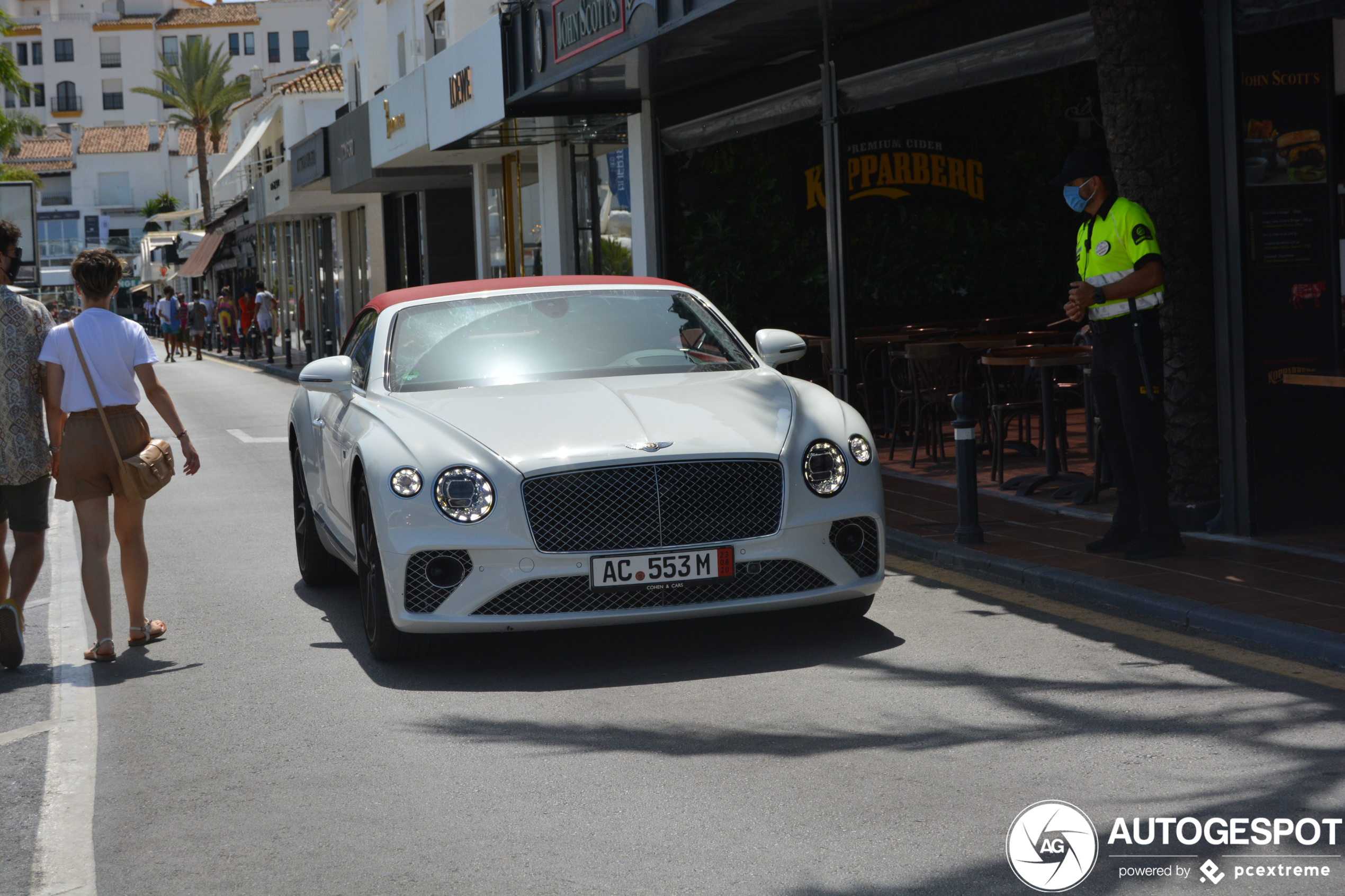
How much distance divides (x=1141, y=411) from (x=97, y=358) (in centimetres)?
480

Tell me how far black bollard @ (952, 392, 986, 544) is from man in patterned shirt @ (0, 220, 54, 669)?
451 cm

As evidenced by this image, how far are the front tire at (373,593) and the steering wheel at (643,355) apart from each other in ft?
4.49

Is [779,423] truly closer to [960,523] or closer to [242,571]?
[960,523]

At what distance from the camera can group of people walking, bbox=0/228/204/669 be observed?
6.76 meters

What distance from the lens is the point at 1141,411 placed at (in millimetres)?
7691

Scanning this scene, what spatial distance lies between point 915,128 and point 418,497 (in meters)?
10.3

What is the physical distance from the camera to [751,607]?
6.18m

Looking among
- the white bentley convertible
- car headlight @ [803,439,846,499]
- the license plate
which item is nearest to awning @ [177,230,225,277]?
the white bentley convertible

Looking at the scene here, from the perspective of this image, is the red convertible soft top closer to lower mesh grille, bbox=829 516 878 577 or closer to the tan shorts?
the tan shorts

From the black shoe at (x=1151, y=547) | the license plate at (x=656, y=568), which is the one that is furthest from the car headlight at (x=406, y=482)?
the black shoe at (x=1151, y=547)

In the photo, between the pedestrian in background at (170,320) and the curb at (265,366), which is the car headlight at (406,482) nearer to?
the curb at (265,366)

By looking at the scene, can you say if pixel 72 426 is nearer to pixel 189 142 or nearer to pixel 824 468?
pixel 824 468

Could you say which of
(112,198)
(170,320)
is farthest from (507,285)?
(112,198)

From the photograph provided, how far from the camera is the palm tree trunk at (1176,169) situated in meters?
8.26
